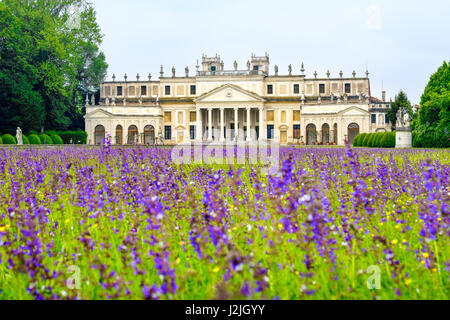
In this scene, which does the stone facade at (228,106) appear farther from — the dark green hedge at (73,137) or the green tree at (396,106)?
the dark green hedge at (73,137)

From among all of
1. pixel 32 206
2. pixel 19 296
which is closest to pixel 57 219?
pixel 32 206

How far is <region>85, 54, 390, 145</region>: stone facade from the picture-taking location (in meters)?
74.9

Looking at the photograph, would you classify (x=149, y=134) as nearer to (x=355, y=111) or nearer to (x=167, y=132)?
(x=167, y=132)

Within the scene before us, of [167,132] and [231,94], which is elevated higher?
[231,94]

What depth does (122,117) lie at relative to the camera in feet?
252

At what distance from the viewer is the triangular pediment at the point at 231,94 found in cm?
7731

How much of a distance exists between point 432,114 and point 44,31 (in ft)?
114

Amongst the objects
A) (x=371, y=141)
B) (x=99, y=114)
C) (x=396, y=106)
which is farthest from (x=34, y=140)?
(x=396, y=106)

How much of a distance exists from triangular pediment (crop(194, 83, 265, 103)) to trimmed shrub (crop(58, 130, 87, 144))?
857 inches

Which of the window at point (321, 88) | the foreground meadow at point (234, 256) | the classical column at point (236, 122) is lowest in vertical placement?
the foreground meadow at point (234, 256)

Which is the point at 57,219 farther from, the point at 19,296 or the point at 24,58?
the point at 24,58

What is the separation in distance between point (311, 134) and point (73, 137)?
37.6 metres

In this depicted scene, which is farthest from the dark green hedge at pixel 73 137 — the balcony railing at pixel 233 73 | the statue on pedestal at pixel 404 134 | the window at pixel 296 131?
the statue on pedestal at pixel 404 134

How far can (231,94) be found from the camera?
7744 centimetres
